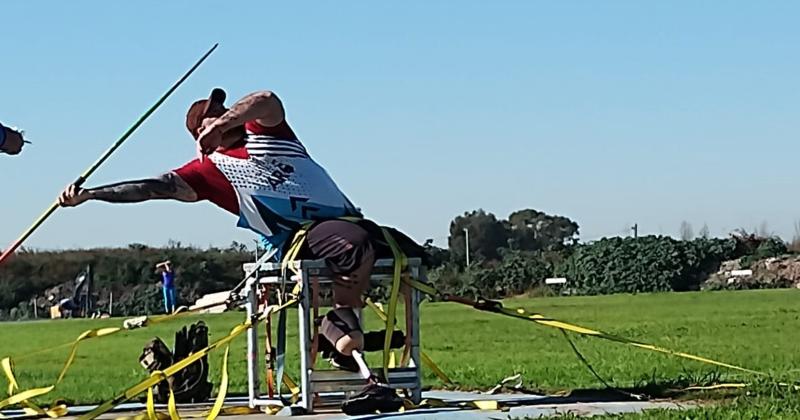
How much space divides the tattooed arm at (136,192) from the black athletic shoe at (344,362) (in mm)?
1090

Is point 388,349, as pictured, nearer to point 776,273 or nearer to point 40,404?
point 40,404

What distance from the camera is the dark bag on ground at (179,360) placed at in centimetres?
838

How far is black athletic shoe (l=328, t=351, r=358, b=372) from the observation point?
25.5 feet

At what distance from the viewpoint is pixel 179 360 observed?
8.40m

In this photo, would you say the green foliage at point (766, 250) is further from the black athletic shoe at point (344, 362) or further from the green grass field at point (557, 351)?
the black athletic shoe at point (344, 362)

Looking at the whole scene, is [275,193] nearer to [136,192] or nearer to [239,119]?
[239,119]

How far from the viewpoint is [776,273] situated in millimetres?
42781

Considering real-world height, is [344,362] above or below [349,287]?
below

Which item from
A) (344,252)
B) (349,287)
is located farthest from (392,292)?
(344,252)

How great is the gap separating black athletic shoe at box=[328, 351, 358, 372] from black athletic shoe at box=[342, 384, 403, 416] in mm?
346

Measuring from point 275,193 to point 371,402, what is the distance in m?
1.19

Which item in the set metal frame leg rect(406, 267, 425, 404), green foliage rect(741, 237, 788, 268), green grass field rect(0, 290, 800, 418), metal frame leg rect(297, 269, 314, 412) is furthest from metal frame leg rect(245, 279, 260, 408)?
green foliage rect(741, 237, 788, 268)

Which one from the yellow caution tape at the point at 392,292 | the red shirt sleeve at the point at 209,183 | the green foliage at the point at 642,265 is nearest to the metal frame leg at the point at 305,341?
the yellow caution tape at the point at 392,292

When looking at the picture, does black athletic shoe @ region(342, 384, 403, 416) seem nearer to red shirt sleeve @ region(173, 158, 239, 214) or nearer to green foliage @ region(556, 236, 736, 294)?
red shirt sleeve @ region(173, 158, 239, 214)
